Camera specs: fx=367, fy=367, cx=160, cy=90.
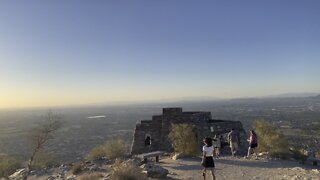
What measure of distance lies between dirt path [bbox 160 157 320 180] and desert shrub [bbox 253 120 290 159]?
6.55 ft

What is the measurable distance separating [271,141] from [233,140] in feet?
8.16

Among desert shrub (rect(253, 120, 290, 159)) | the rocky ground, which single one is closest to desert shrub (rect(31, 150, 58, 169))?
the rocky ground

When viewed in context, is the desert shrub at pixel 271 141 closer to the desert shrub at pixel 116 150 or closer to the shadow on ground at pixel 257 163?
the shadow on ground at pixel 257 163

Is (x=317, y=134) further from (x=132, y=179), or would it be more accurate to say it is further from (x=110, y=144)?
(x=132, y=179)

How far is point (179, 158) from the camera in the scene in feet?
73.4

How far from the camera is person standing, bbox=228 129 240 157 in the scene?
76.2 feet

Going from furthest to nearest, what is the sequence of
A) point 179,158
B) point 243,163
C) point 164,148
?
1. point 164,148
2. point 179,158
3. point 243,163

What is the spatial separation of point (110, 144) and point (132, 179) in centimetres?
1491

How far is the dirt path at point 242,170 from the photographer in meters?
16.4

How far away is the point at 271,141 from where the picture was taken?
24125mm

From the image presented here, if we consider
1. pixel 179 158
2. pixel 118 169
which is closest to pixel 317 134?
pixel 179 158

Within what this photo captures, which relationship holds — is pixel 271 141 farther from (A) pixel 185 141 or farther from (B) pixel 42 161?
(B) pixel 42 161

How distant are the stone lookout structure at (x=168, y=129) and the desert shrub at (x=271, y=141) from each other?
7.02 feet

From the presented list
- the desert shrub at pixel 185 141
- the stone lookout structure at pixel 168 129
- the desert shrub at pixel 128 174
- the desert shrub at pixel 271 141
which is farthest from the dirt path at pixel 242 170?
the stone lookout structure at pixel 168 129
